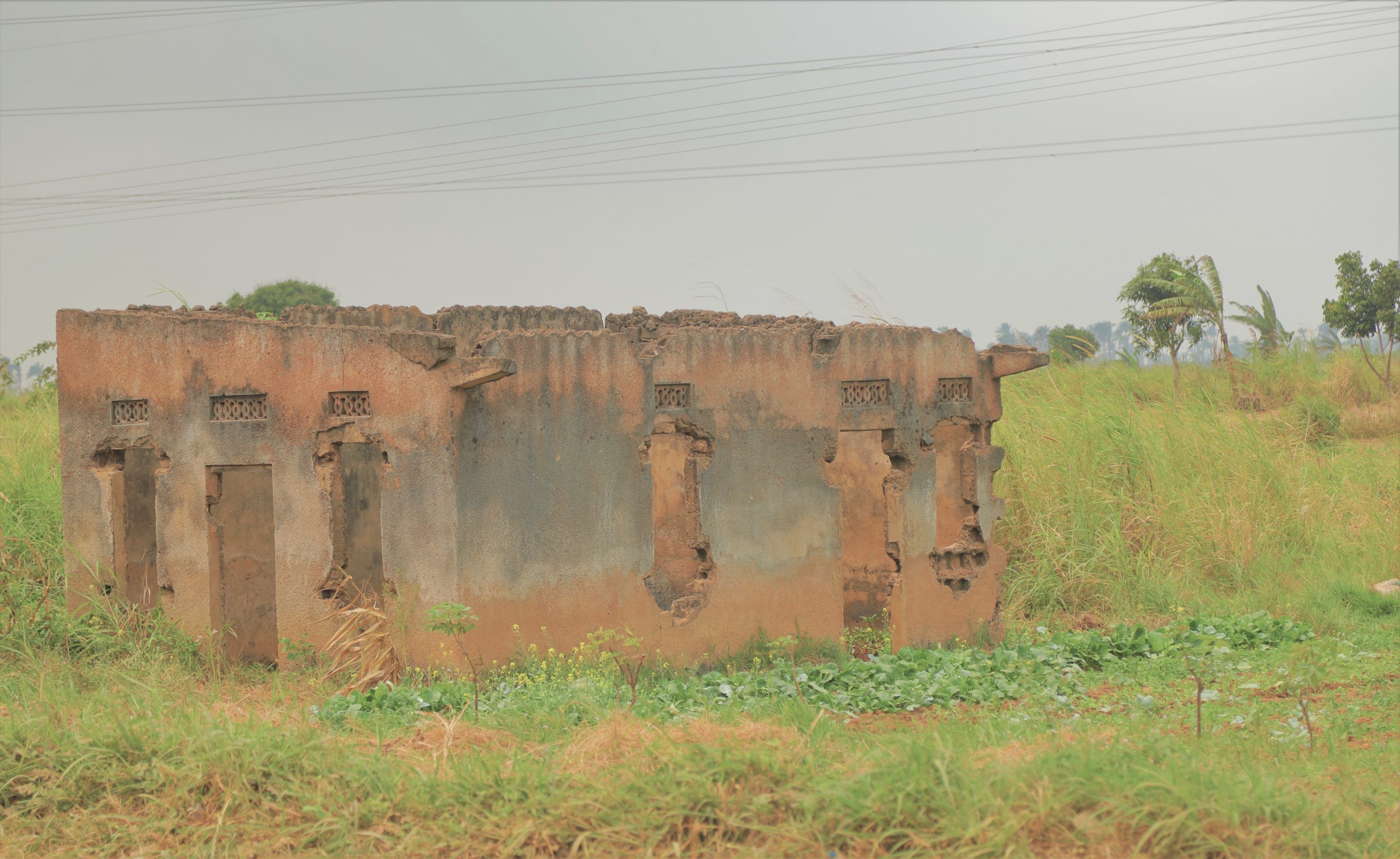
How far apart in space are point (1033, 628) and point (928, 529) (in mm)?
1810

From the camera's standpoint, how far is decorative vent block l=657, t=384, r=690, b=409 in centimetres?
823

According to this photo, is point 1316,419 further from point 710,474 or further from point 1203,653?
point 710,474

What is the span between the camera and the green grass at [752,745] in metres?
4.53

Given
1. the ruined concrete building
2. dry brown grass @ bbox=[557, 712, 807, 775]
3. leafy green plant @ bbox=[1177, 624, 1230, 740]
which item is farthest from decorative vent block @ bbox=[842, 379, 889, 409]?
dry brown grass @ bbox=[557, 712, 807, 775]

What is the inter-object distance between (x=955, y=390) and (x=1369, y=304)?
1316 centimetres

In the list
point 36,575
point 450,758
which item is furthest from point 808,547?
point 36,575

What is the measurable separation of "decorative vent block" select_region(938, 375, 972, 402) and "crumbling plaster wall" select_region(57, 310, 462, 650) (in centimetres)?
395

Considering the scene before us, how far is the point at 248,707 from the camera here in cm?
662

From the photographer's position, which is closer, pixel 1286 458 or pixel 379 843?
pixel 379 843

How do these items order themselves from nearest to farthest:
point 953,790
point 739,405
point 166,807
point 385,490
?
point 953,790 → point 166,807 → point 385,490 → point 739,405

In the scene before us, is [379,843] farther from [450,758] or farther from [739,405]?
[739,405]

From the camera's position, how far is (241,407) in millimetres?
7910

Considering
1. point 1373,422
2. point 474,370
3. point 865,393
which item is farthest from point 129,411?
point 1373,422

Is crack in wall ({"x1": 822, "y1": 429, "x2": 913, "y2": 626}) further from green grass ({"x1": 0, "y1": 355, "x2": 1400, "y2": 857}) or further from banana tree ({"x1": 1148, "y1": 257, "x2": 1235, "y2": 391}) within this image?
banana tree ({"x1": 1148, "y1": 257, "x2": 1235, "y2": 391})
